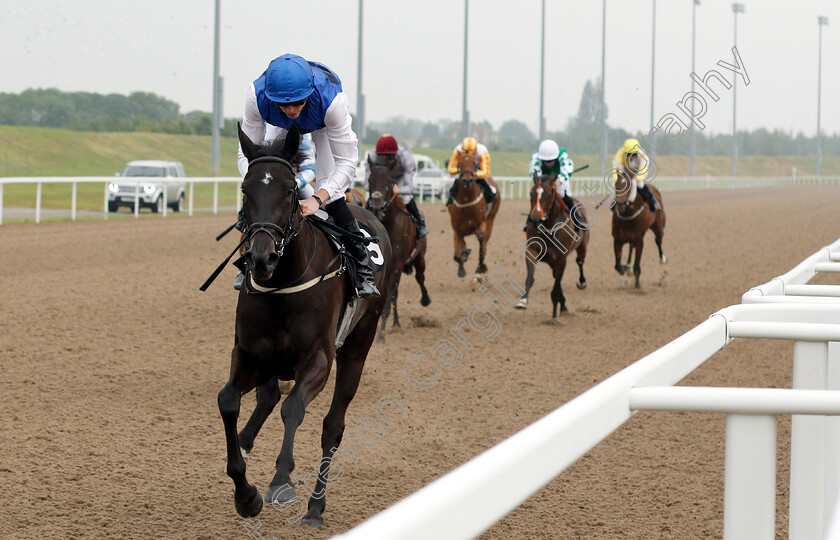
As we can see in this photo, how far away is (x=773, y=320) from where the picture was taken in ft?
8.32

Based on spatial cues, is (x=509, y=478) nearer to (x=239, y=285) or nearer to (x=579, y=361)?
(x=239, y=285)

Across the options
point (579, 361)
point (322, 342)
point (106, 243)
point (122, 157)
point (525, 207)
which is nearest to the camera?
point (322, 342)

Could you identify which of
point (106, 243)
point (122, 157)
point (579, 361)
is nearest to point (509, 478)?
point (579, 361)

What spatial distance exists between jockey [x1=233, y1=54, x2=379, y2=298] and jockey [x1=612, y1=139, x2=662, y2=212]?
8.23 metres

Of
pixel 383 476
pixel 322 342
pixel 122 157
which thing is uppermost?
pixel 122 157

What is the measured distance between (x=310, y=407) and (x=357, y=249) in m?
1.95

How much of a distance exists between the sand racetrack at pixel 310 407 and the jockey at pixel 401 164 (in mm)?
1011

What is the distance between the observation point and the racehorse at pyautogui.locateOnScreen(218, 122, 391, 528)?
381cm

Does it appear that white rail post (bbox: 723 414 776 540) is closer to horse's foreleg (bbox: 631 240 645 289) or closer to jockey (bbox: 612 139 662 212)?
jockey (bbox: 612 139 662 212)

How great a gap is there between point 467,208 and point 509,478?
11994 millimetres

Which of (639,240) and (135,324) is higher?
(639,240)

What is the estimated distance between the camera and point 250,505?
12.8 feet

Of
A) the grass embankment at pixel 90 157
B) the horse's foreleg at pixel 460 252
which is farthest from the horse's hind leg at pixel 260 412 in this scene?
the grass embankment at pixel 90 157

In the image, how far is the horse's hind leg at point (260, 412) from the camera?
4.14 meters
